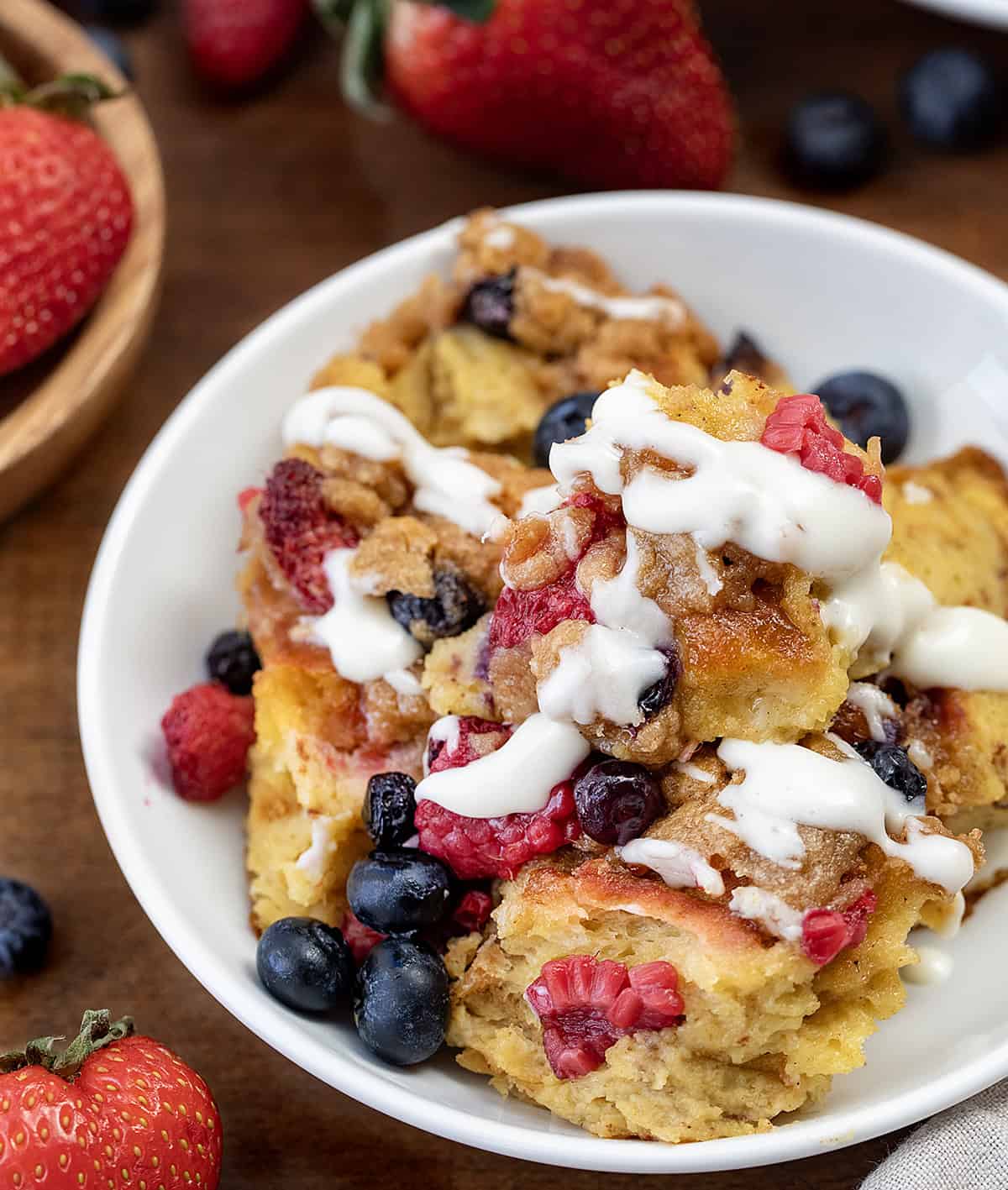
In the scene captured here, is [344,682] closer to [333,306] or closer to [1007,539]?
[333,306]

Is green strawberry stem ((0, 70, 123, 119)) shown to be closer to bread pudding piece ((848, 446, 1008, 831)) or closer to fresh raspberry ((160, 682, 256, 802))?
fresh raspberry ((160, 682, 256, 802))

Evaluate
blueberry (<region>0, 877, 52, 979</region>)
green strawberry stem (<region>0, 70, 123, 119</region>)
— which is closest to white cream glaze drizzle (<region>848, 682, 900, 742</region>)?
blueberry (<region>0, 877, 52, 979</region>)

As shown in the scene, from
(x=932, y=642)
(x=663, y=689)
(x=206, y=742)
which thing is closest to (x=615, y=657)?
(x=663, y=689)

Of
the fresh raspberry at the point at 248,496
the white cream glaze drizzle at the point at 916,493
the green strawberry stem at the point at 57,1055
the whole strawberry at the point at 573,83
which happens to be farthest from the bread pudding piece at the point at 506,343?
the green strawberry stem at the point at 57,1055

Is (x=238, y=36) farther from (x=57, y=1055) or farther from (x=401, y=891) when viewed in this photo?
(x=57, y=1055)

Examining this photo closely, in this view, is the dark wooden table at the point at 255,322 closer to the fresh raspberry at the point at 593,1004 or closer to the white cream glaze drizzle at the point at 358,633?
the fresh raspberry at the point at 593,1004

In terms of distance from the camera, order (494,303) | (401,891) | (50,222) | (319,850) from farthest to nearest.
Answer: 1. (50,222)
2. (494,303)
3. (319,850)
4. (401,891)
